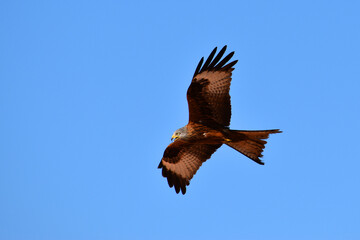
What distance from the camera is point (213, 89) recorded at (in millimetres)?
9562

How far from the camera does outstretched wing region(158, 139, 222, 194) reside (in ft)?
35.7

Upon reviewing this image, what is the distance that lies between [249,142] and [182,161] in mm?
2016

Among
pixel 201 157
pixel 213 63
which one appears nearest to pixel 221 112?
pixel 213 63

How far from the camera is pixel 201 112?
32.0ft

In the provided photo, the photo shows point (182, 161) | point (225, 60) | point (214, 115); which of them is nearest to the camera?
point (225, 60)

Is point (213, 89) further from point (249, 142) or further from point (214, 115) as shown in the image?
point (249, 142)

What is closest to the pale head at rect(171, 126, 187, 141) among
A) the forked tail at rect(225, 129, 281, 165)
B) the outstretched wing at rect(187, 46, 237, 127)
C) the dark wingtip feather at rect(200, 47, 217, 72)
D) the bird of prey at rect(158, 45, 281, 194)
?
the bird of prey at rect(158, 45, 281, 194)

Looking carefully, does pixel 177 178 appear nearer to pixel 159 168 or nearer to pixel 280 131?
pixel 159 168

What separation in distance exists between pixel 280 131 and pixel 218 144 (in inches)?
82.9

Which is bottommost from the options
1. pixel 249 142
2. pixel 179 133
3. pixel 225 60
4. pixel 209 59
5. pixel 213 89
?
pixel 249 142

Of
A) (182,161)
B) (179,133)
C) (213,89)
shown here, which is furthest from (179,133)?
(182,161)

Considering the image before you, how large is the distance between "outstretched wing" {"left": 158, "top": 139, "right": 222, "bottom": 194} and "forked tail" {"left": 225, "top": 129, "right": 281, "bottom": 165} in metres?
0.99

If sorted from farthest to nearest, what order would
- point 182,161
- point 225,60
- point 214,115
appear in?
point 182,161 < point 214,115 < point 225,60

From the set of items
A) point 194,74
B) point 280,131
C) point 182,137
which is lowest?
point 280,131
